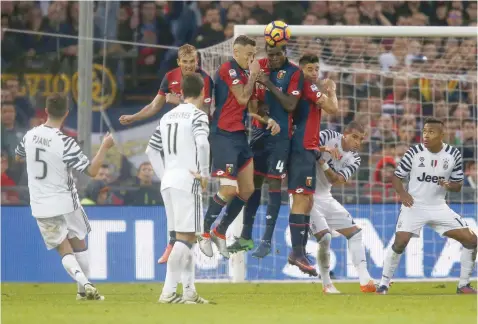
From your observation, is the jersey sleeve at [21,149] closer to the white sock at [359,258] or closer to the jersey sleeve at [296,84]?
the jersey sleeve at [296,84]

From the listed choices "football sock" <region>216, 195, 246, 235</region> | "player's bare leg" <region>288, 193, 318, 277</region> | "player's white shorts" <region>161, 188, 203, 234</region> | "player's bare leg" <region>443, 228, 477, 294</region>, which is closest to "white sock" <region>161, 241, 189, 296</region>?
"player's white shorts" <region>161, 188, 203, 234</region>

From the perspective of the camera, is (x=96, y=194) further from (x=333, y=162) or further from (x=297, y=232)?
(x=297, y=232)

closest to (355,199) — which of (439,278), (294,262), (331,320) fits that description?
(439,278)

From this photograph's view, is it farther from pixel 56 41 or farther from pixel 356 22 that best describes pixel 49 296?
pixel 356 22

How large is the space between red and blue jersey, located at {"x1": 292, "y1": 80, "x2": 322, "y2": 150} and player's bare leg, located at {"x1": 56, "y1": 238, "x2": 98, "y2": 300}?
106 inches

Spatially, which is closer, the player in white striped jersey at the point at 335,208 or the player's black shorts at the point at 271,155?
the player's black shorts at the point at 271,155

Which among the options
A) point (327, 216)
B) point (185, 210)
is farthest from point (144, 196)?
point (185, 210)

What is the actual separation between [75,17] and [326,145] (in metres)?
7.91

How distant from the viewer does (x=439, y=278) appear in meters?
18.0

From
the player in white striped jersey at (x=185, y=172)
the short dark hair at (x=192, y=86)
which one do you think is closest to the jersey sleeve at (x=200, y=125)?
the player in white striped jersey at (x=185, y=172)

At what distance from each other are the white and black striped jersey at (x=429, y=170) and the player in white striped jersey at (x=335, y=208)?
0.63m

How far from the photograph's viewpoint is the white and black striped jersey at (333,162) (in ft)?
48.5

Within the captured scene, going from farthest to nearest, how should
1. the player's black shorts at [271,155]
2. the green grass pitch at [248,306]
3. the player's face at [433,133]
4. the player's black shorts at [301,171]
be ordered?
1. the player's face at [433,133]
2. the player's black shorts at [301,171]
3. the player's black shorts at [271,155]
4. the green grass pitch at [248,306]

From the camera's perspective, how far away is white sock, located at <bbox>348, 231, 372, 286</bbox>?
14734 mm
